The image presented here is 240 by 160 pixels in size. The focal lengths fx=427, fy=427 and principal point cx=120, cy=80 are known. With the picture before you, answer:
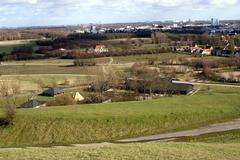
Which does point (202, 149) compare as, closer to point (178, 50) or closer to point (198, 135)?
point (198, 135)

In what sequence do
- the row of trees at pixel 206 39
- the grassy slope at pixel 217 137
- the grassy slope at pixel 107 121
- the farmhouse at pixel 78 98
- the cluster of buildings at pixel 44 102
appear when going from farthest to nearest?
the row of trees at pixel 206 39 < the farmhouse at pixel 78 98 < the cluster of buildings at pixel 44 102 < the grassy slope at pixel 107 121 < the grassy slope at pixel 217 137

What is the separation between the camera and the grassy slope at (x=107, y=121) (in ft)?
98.3

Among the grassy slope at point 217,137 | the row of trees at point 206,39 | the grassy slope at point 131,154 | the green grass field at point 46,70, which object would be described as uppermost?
the grassy slope at point 131,154

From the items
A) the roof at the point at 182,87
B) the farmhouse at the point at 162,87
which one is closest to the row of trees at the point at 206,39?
the roof at the point at 182,87

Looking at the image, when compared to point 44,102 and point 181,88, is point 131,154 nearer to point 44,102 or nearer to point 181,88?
point 44,102

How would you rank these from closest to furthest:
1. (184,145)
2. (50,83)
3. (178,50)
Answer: (184,145)
(50,83)
(178,50)

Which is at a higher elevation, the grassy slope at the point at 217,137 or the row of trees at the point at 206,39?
the grassy slope at the point at 217,137

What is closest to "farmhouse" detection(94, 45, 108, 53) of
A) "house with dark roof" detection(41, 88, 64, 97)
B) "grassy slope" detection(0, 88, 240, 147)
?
"house with dark roof" detection(41, 88, 64, 97)

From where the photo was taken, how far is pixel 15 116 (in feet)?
108

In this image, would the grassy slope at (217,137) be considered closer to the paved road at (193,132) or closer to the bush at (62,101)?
the paved road at (193,132)

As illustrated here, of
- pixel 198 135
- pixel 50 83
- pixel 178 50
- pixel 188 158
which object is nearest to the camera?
pixel 188 158

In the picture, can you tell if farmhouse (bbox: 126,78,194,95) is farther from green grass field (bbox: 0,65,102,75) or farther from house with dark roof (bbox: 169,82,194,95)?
green grass field (bbox: 0,65,102,75)

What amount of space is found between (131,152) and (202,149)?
3135 mm

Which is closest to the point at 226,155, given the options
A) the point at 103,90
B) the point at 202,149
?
→ the point at 202,149
